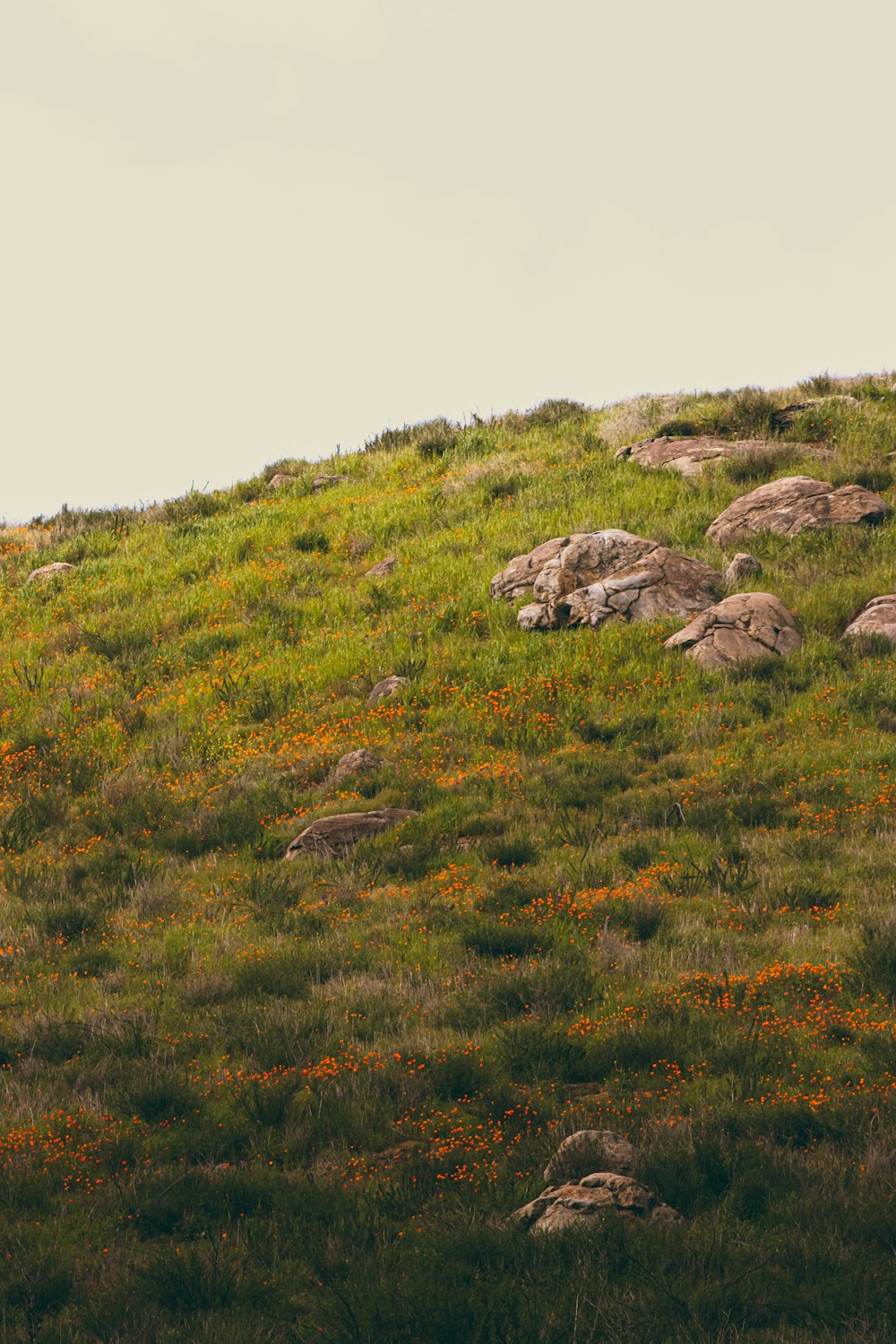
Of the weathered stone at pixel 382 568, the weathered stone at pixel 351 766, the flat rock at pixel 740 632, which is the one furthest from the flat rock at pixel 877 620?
the weathered stone at pixel 382 568

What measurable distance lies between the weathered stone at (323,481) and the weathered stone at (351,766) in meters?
11.6

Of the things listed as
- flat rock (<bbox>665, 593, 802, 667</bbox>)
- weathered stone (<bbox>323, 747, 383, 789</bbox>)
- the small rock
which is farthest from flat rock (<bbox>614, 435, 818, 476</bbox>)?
weathered stone (<bbox>323, 747, 383, 789</bbox>)

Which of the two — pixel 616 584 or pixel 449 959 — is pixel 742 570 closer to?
pixel 616 584

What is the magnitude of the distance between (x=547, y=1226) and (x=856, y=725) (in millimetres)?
6933

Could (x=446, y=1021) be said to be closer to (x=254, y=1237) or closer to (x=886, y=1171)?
(x=254, y=1237)

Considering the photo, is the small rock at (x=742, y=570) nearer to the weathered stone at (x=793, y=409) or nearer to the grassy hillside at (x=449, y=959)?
the grassy hillside at (x=449, y=959)

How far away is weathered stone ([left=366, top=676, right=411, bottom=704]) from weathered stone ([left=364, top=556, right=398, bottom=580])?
3.66 metres

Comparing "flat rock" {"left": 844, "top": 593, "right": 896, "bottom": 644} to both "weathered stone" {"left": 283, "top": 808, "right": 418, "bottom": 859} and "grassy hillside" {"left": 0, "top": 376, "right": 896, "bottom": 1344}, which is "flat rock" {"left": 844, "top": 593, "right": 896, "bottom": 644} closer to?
"grassy hillside" {"left": 0, "top": 376, "right": 896, "bottom": 1344}

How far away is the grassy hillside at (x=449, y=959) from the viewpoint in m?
4.03

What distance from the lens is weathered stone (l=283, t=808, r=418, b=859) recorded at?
9125mm

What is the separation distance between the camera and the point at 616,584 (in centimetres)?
1305

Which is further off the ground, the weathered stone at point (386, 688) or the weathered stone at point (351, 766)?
the weathered stone at point (386, 688)

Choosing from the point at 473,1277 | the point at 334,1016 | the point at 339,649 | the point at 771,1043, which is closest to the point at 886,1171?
the point at 771,1043

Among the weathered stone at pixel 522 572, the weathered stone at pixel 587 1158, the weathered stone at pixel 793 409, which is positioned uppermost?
the weathered stone at pixel 793 409
